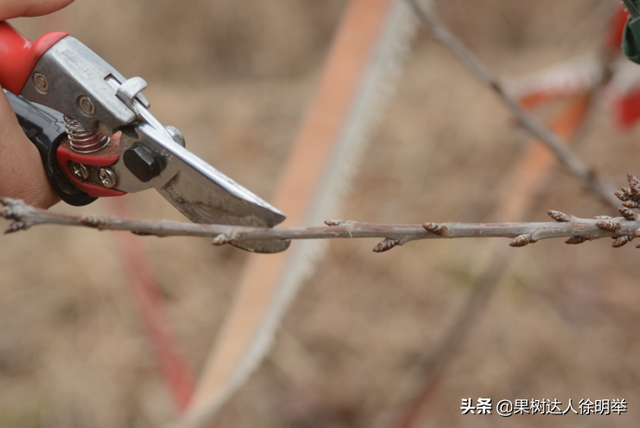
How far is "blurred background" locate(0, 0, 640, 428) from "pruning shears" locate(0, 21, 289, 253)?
692 mm

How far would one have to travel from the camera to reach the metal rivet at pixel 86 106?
1.20 ft

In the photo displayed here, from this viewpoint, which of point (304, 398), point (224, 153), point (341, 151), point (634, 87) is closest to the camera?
point (341, 151)

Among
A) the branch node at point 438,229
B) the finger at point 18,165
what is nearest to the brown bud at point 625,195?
the branch node at point 438,229

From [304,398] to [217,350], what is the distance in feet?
2.47

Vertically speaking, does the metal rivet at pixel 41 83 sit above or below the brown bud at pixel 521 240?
above

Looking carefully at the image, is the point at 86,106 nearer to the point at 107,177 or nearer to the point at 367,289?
the point at 107,177

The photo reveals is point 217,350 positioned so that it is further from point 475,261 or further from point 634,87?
point 475,261

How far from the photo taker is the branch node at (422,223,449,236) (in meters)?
0.31

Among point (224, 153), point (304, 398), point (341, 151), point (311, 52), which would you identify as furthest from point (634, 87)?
point (311, 52)

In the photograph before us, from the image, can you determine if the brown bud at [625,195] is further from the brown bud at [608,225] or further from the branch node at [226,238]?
the branch node at [226,238]

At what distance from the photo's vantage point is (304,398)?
1382 mm

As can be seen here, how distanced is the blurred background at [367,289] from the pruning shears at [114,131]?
0.69m

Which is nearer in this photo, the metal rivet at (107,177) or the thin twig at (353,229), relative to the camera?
the thin twig at (353,229)

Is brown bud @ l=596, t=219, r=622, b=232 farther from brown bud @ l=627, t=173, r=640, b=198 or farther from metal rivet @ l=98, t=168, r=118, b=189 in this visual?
metal rivet @ l=98, t=168, r=118, b=189
